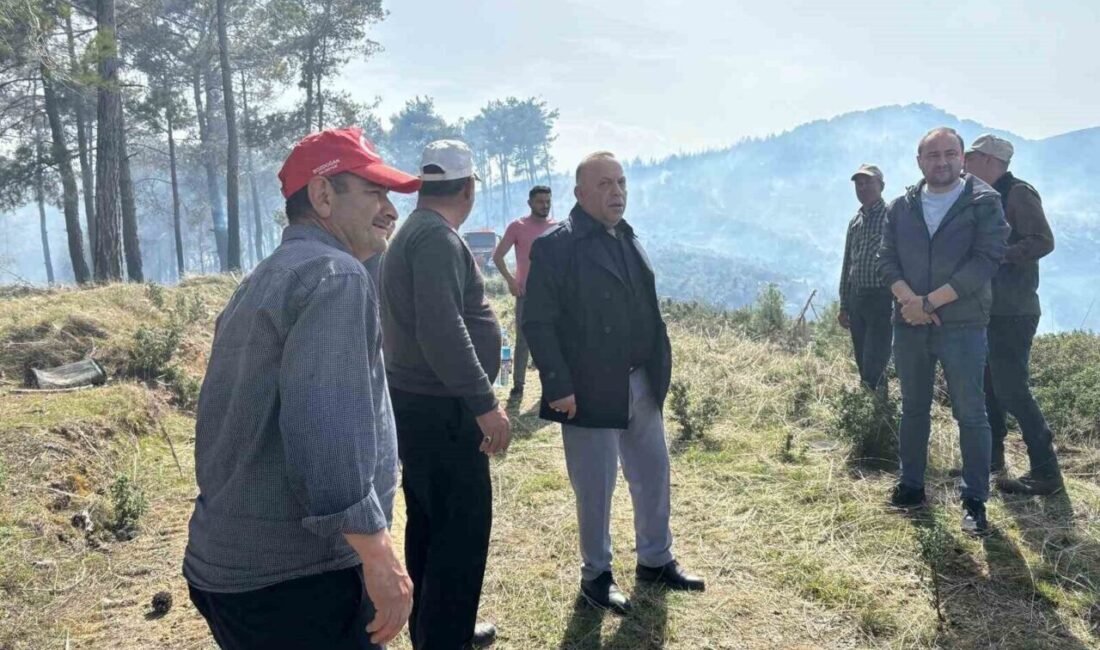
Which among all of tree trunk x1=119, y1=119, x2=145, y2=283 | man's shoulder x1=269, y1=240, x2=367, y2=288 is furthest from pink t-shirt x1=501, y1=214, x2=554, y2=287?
tree trunk x1=119, y1=119, x2=145, y2=283

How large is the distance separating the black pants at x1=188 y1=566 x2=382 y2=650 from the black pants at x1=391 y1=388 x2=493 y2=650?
3.00ft

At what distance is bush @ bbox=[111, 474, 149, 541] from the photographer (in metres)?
3.87

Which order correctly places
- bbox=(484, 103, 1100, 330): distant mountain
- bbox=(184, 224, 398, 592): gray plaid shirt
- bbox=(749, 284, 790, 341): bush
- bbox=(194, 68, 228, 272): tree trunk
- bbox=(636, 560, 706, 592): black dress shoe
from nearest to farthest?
bbox=(184, 224, 398, 592): gray plaid shirt, bbox=(636, 560, 706, 592): black dress shoe, bbox=(749, 284, 790, 341): bush, bbox=(194, 68, 228, 272): tree trunk, bbox=(484, 103, 1100, 330): distant mountain

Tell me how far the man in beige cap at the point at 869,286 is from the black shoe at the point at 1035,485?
146 cm

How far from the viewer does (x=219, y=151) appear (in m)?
31.5

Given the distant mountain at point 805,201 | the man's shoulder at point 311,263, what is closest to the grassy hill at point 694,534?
the man's shoulder at point 311,263

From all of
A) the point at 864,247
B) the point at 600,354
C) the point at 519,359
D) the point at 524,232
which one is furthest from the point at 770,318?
the point at 600,354

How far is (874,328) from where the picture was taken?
5.41 metres

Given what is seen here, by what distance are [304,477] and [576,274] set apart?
6.23 ft

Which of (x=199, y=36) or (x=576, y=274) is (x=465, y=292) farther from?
(x=199, y=36)

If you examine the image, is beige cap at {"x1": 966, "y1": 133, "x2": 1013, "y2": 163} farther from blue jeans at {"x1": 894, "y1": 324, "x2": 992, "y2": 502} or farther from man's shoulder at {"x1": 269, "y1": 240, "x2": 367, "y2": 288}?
man's shoulder at {"x1": 269, "y1": 240, "x2": 367, "y2": 288}

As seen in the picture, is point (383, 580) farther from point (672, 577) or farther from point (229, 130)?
point (229, 130)

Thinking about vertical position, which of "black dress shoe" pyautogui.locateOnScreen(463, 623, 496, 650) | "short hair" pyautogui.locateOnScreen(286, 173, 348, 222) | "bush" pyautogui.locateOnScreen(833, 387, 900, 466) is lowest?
"black dress shoe" pyautogui.locateOnScreen(463, 623, 496, 650)

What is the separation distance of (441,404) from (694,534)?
213 centimetres
